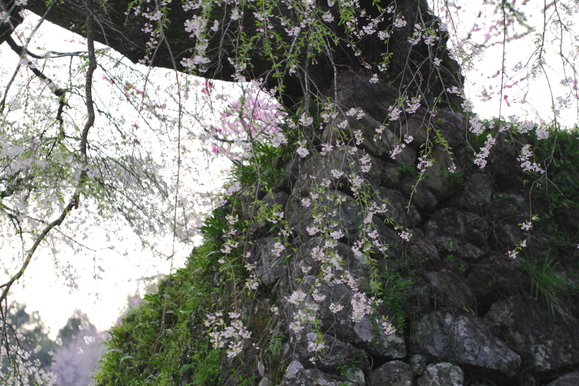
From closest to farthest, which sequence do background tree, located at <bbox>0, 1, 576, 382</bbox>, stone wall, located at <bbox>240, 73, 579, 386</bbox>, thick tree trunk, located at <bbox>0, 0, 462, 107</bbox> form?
stone wall, located at <bbox>240, 73, 579, 386</bbox>, background tree, located at <bbox>0, 1, 576, 382</bbox>, thick tree trunk, located at <bbox>0, 0, 462, 107</bbox>

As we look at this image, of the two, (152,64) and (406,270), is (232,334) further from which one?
(152,64)

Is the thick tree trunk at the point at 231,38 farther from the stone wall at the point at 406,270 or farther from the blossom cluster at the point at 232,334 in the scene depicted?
the blossom cluster at the point at 232,334

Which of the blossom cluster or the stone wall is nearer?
the blossom cluster

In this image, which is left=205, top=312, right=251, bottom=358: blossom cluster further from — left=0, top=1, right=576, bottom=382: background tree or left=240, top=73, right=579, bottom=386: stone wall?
left=0, top=1, right=576, bottom=382: background tree

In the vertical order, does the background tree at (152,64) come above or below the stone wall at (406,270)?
above

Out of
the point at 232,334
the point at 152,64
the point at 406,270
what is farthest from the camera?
the point at 152,64

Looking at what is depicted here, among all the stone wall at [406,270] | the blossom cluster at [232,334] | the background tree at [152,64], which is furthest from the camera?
the background tree at [152,64]

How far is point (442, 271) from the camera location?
3367 mm

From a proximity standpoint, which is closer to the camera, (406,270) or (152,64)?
(406,270)

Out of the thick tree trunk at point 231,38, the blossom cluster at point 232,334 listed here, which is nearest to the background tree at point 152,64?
the thick tree trunk at point 231,38

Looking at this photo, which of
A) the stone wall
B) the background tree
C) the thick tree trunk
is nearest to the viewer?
the stone wall

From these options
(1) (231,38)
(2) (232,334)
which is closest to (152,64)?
(1) (231,38)

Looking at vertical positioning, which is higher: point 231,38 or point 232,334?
point 231,38

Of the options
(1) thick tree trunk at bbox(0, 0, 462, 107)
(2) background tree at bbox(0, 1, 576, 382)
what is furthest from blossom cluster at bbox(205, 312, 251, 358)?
(1) thick tree trunk at bbox(0, 0, 462, 107)
